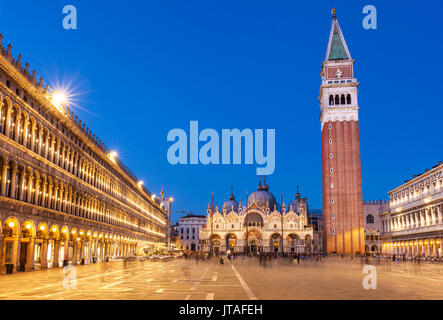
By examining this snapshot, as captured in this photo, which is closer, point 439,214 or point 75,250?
point 75,250

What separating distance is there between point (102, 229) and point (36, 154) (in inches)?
1043

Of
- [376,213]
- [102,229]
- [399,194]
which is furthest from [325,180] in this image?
[102,229]

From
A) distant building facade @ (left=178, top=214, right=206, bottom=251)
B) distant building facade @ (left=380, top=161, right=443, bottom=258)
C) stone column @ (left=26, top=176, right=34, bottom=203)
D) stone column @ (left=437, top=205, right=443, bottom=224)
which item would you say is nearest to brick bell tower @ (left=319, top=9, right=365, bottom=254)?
distant building facade @ (left=380, top=161, right=443, bottom=258)

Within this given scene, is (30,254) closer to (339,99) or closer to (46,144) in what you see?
(46,144)

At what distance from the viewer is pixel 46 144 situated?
38688 millimetres

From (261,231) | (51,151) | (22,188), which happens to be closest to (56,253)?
(51,151)

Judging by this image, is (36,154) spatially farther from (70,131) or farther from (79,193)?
(79,193)

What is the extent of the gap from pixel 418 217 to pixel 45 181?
6343cm

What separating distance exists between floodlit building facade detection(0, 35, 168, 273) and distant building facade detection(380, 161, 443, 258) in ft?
162

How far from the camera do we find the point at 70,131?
152 ft

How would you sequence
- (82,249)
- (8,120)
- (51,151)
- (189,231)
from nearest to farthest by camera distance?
(8,120)
(51,151)
(82,249)
(189,231)

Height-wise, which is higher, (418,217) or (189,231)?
(418,217)

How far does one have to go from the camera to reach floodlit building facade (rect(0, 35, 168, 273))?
31.1 meters

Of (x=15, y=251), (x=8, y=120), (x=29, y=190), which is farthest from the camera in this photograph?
(x=29, y=190)
